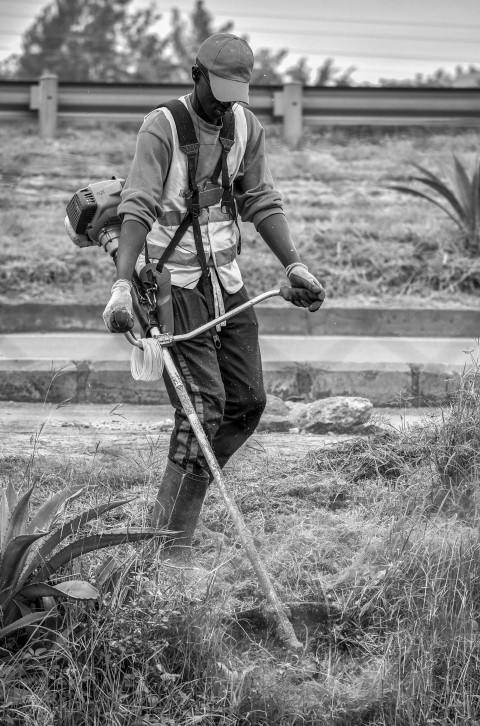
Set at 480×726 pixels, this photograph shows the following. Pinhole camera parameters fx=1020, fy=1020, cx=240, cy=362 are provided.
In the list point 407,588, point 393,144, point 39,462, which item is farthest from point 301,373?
point 393,144

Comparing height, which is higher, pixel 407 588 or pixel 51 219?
pixel 51 219

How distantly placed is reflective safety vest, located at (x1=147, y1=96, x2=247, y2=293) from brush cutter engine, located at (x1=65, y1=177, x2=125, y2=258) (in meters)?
0.17

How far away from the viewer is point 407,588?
3.97 metres

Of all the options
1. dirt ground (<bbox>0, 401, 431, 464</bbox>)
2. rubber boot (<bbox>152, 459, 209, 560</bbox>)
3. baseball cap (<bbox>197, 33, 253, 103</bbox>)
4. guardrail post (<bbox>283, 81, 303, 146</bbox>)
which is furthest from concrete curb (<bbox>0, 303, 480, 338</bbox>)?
baseball cap (<bbox>197, 33, 253, 103</bbox>)

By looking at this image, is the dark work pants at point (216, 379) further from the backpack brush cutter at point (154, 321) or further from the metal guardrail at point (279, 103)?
the metal guardrail at point (279, 103)

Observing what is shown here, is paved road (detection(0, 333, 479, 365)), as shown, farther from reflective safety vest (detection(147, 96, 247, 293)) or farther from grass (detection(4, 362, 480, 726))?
reflective safety vest (detection(147, 96, 247, 293))

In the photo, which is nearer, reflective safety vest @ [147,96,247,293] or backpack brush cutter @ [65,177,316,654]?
backpack brush cutter @ [65,177,316,654]

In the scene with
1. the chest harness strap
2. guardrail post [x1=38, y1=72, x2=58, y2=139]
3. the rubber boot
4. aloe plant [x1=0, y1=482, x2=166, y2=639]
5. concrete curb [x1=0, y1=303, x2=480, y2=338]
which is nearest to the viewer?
aloe plant [x1=0, y1=482, x2=166, y2=639]

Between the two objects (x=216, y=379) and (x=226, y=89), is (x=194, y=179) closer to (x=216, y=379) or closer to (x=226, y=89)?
(x=226, y=89)

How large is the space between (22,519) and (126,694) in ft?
2.29

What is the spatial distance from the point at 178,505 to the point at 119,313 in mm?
845

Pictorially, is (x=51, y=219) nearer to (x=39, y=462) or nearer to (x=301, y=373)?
(x=301, y=373)

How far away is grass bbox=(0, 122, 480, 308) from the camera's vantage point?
33.0ft

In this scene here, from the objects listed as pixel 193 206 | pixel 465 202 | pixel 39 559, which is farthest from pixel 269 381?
pixel 465 202
